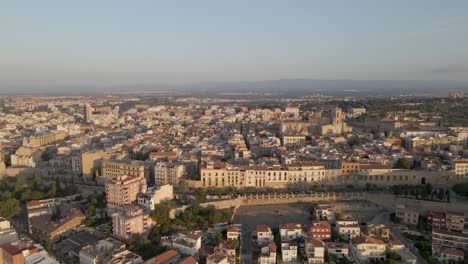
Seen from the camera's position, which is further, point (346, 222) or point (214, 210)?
point (214, 210)

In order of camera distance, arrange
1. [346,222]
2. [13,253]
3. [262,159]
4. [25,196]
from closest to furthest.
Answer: [13,253] → [346,222] → [25,196] → [262,159]

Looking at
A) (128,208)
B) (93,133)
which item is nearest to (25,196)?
(128,208)

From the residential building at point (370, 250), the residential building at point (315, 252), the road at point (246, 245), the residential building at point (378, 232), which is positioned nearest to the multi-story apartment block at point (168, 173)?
the road at point (246, 245)

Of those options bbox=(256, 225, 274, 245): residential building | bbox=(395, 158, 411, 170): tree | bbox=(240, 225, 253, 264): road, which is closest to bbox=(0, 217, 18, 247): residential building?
bbox=(240, 225, 253, 264): road

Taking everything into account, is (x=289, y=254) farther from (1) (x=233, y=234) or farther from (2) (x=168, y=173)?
(2) (x=168, y=173)

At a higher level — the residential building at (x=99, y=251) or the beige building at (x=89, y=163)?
the beige building at (x=89, y=163)

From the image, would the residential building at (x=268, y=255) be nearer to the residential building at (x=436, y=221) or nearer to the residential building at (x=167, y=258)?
the residential building at (x=167, y=258)

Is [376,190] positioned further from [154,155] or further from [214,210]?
[154,155]
